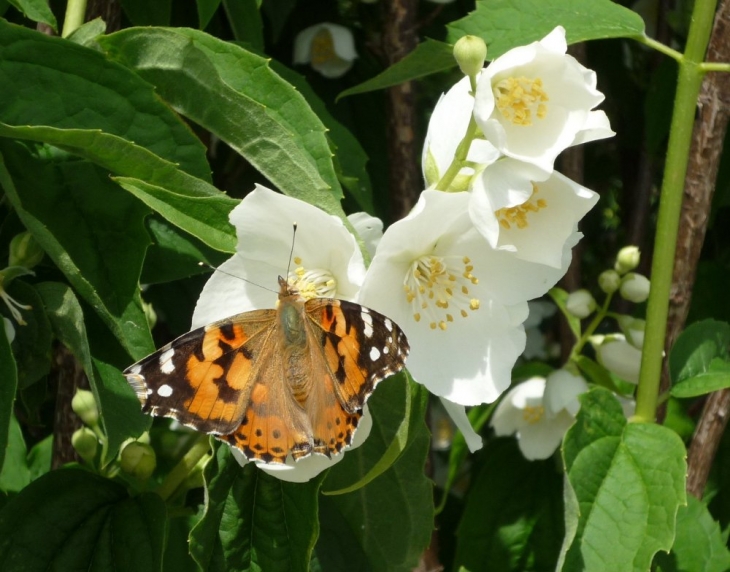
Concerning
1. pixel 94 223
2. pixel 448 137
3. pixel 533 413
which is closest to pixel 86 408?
pixel 94 223

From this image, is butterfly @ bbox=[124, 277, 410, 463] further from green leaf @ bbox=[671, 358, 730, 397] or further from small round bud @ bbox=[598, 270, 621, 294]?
small round bud @ bbox=[598, 270, 621, 294]

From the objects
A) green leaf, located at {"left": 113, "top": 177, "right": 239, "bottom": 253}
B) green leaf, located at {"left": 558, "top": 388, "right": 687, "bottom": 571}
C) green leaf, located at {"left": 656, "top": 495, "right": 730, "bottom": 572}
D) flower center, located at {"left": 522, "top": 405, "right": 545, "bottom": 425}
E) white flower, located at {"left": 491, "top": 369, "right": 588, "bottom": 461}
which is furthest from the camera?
flower center, located at {"left": 522, "top": 405, "right": 545, "bottom": 425}

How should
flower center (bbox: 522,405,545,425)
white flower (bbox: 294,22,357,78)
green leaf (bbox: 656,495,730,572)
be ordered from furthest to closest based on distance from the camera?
1. white flower (bbox: 294,22,357,78)
2. flower center (bbox: 522,405,545,425)
3. green leaf (bbox: 656,495,730,572)

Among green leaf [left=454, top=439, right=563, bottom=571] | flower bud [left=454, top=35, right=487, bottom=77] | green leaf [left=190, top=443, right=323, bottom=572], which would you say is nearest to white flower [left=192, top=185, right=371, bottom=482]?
green leaf [left=190, top=443, right=323, bottom=572]

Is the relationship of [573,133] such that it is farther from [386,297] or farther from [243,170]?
[243,170]

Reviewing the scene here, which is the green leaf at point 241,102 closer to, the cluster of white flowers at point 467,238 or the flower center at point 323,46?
the cluster of white flowers at point 467,238

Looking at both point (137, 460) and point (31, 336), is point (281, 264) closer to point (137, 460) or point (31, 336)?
point (31, 336)
